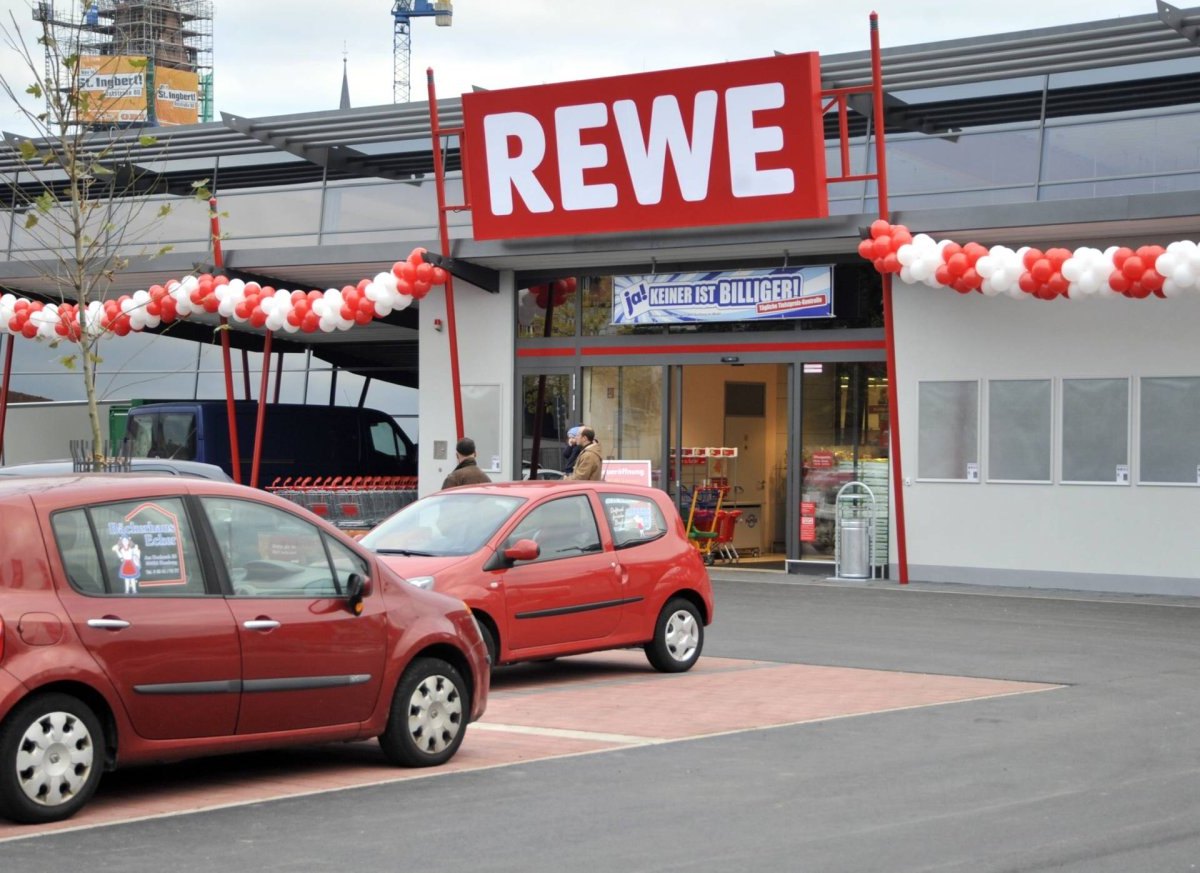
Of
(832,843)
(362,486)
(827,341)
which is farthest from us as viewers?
(362,486)

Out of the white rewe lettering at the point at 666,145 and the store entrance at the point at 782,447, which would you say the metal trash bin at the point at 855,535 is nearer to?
the store entrance at the point at 782,447

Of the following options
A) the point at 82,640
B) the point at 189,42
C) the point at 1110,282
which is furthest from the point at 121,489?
the point at 189,42

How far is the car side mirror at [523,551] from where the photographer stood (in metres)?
11.6

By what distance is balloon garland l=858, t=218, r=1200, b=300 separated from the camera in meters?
18.2

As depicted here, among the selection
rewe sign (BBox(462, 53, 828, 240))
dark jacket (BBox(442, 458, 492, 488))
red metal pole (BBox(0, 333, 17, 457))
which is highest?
rewe sign (BBox(462, 53, 828, 240))

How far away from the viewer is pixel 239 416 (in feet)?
88.9

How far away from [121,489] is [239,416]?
19.7 m

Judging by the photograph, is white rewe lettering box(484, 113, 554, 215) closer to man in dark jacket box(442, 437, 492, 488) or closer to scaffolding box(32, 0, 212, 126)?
man in dark jacket box(442, 437, 492, 488)

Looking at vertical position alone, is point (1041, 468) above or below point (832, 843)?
above

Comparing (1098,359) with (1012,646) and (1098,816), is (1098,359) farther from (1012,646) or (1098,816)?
(1098,816)

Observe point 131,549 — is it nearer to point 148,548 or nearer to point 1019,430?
point 148,548

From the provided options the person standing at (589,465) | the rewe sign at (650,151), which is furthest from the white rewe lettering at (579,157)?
the person standing at (589,465)

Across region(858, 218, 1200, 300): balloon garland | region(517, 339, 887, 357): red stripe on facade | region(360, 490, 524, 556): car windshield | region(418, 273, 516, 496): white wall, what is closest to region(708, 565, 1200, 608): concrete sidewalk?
region(517, 339, 887, 357): red stripe on facade

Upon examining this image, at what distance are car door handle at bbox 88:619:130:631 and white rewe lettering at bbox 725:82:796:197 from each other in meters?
15.0
